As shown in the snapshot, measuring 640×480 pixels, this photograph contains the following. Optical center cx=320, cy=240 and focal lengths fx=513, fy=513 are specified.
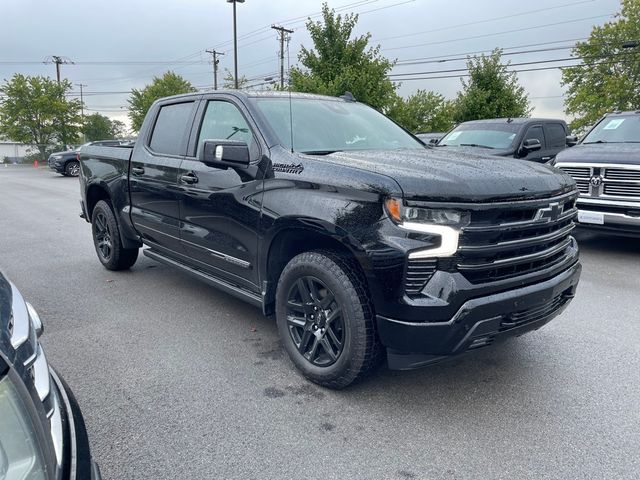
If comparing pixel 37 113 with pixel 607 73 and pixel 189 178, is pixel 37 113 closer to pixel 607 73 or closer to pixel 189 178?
pixel 189 178

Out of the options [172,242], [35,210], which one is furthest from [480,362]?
[35,210]

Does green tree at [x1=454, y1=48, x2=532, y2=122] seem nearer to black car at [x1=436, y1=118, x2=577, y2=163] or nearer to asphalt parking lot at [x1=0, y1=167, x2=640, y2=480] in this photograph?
black car at [x1=436, y1=118, x2=577, y2=163]

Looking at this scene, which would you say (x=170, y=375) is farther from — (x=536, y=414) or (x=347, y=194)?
(x=536, y=414)

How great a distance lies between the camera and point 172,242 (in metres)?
4.63

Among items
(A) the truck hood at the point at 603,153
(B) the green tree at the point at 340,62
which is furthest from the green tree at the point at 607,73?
(A) the truck hood at the point at 603,153

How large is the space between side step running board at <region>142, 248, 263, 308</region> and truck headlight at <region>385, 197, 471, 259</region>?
143cm

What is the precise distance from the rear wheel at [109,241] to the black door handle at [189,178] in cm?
178

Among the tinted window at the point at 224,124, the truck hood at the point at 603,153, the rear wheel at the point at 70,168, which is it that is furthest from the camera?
the rear wheel at the point at 70,168

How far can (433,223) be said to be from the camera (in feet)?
8.69

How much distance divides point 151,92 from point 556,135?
122 ft

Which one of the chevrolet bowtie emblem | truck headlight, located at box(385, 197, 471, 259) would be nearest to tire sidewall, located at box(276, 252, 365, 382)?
truck headlight, located at box(385, 197, 471, 259)

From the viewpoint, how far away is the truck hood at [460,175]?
105 inches

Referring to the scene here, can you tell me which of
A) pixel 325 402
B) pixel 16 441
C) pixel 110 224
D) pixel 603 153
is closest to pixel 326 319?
pixel 325 402

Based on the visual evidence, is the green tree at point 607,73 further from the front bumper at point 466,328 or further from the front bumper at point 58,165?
the front bumper at point 466,328
